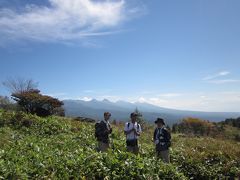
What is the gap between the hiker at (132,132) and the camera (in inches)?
524

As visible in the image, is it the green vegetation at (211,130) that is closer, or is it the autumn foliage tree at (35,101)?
the green vegetation at (211,130)

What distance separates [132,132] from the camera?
44.1 ft

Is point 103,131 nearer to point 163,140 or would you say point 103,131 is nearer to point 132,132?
point 132,132

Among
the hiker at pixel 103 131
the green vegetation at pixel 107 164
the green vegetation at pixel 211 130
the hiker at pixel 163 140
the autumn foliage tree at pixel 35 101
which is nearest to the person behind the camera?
the green vegetation at pixel 107 164

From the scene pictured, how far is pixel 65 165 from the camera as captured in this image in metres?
9.66

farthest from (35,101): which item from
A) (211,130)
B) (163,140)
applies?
(163,140)

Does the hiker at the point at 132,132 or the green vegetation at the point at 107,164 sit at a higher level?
the hiker at the point at 132,132

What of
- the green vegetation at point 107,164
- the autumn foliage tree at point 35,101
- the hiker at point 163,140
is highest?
the autumn foliage tree at point 35,101

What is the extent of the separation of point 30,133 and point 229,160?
10.7 metres

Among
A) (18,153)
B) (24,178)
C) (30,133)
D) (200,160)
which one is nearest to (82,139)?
(30,133)

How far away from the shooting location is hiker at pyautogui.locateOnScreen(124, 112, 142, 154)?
1331 cm

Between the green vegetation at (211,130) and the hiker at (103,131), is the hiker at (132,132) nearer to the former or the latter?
the hiker at (103,131)

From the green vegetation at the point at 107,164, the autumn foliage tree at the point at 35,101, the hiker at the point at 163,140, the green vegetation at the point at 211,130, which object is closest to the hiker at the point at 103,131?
the green vegetation at the point at 107,164

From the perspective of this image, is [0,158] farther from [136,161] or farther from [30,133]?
[30,133]
